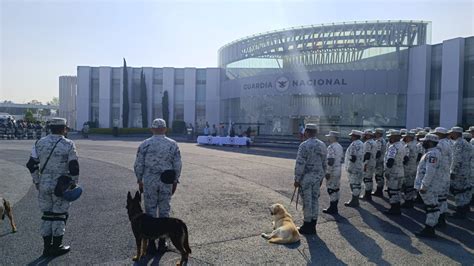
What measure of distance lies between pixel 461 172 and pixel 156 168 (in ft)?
25.7

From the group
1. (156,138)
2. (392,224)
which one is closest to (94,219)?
(156,138)

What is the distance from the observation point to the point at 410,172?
399 inches

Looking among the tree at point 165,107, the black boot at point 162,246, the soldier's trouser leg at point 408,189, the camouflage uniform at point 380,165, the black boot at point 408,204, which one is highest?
the tree at point 165,107

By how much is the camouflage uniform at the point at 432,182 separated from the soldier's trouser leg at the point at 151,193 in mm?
5150

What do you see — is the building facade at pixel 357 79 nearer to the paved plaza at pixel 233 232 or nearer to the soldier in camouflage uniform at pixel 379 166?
the soldier in camouflage uniform at pixel 379 166

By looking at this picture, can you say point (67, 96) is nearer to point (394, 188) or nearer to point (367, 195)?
point (367, 195)

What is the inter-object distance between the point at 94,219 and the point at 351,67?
32520 mm

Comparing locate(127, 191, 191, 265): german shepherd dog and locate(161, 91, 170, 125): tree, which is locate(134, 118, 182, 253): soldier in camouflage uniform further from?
locate(161, 91, 170, 125): tree

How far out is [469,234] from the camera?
7348 millimetres

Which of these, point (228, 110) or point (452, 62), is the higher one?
point (452, 62)

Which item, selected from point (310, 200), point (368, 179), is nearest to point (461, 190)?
point (368, 179)

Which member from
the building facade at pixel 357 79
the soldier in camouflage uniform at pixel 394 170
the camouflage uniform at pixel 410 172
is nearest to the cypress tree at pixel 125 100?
the building facade at pixel 357 79

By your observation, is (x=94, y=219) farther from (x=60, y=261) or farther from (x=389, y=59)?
(x=389, y=59)

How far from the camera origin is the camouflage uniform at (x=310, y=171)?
7094 millimetres
